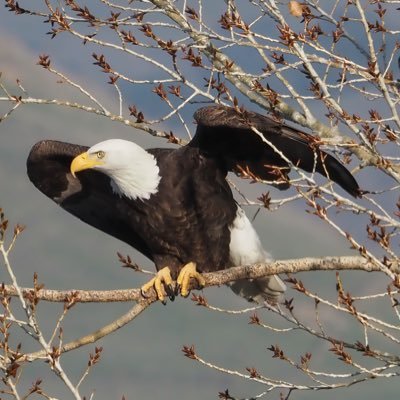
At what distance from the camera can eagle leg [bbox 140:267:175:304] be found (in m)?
7.95

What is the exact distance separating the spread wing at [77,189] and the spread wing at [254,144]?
45.2 inches

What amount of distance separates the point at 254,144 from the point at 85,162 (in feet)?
4.74

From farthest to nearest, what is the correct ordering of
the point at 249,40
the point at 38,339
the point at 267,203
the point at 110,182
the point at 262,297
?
the point at 262,297, the point at 110,182, the point at 249,40, the point at 267,203, the point at 38,339

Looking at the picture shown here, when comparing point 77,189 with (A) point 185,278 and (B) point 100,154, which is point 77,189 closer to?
(B) point 100,154

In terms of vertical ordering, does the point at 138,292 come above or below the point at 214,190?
below

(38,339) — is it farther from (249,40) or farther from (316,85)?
(249,40)

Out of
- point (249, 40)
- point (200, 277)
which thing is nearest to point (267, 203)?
point (249, 40)

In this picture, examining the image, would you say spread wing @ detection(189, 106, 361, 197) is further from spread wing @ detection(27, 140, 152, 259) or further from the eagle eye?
spread wing @ detection(27, 140, 152, 259)

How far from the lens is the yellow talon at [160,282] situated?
7.94 meters

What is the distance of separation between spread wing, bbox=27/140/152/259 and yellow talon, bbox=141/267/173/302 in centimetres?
53

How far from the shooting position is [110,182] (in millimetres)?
8531

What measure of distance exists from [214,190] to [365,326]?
2.55m

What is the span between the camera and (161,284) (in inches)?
315

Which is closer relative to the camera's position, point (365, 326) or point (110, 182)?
point (365, 326)
